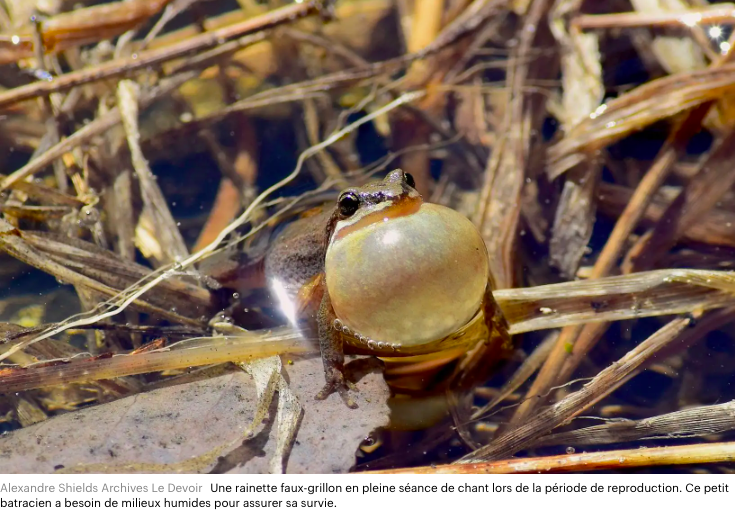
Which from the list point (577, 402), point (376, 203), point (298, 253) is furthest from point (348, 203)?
Answer: point (577, 402)

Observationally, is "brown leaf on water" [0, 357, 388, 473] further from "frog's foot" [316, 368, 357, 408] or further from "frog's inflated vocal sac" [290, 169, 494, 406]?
"frog's inflated vocal sac" [290, 169, 494, 406]

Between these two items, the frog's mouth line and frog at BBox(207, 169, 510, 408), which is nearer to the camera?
frog at BBox(207, 169, 510, 408)

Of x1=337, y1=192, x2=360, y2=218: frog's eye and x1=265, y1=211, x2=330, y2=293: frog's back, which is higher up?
x1=337, y1=192, x2=360, y2=218: frog's eye

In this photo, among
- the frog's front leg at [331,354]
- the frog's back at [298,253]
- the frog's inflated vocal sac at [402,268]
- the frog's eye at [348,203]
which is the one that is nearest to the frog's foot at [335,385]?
the frog's front leg at [331,354]

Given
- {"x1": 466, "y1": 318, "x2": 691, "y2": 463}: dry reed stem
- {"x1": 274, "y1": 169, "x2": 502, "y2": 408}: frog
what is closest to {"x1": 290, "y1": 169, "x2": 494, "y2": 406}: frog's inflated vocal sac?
{"x1": 274, "y1": 169, "x2": 502, "y2": 408}: frog

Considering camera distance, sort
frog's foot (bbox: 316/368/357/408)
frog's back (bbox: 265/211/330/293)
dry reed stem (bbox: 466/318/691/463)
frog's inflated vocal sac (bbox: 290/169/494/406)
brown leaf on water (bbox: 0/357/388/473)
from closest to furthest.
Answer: frog's inflated vocal sac (bbox: 290/169/494/406) < brown leaf on water (bbox: 0/357/388/473) < frog's foot (bbox: 316/368/357/408) < dry reed stem (bbox: 466/318/691/463) < frog's back (bbox: 265/211/330/293)

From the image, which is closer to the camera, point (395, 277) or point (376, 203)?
point (395, 277)

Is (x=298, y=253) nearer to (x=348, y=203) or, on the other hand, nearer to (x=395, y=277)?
(x=348, y=203)

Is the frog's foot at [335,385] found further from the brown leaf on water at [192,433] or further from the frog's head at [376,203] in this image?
the frog's head at [376,203]

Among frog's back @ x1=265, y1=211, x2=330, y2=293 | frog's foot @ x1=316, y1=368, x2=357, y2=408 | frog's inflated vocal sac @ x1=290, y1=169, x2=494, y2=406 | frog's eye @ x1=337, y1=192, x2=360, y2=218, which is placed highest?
frog's eye @ x1=337, y1=192, x2=360, y2=218
